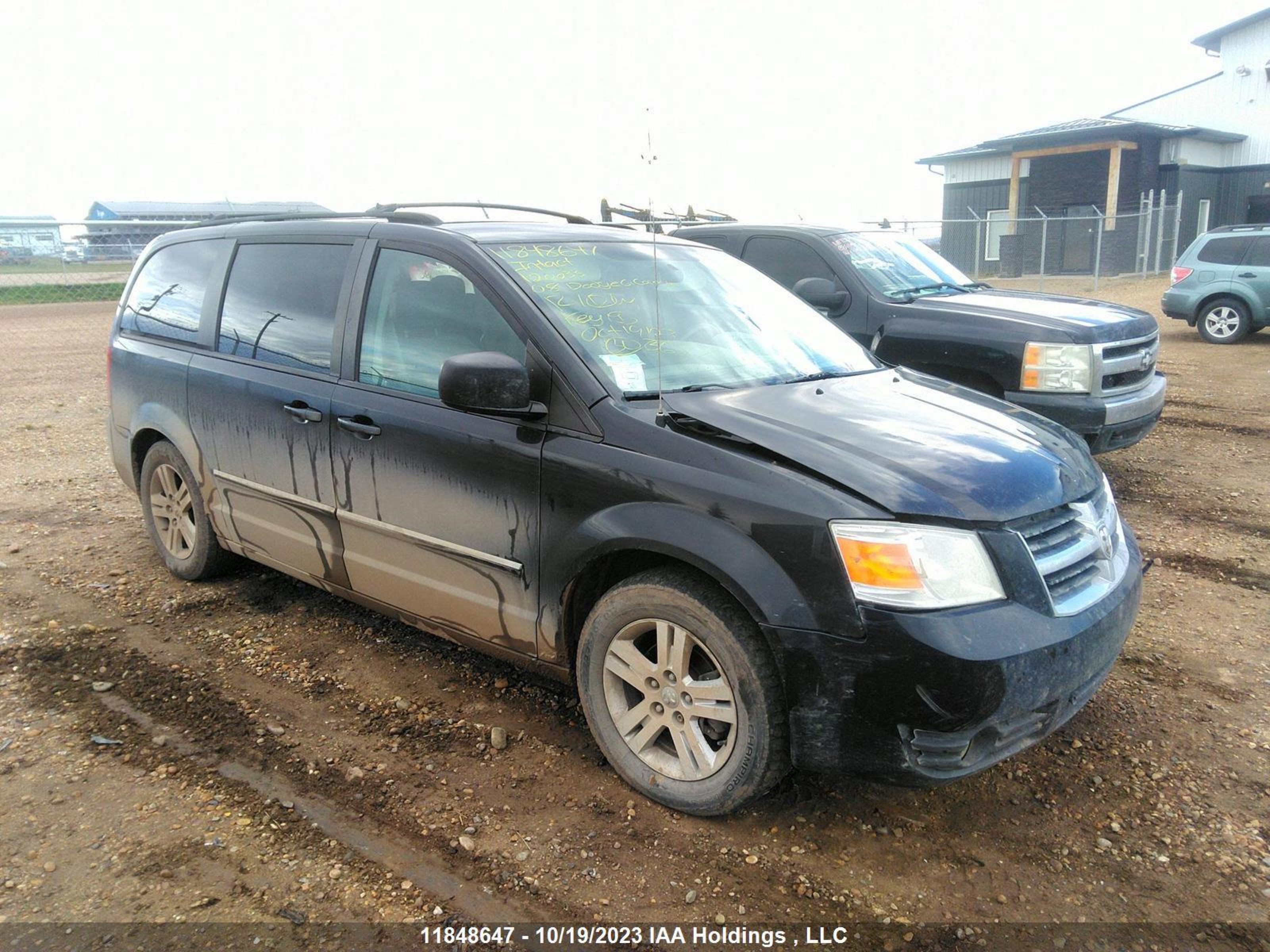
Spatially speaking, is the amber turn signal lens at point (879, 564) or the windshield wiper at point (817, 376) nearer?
the amber turn signal lens at point (879, 564)

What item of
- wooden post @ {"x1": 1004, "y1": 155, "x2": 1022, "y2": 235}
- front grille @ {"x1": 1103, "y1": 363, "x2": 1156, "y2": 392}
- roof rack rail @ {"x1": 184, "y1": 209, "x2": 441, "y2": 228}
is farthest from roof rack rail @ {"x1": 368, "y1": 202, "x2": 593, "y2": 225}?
wooden post @ {"x1": 1004, "y1": 155, "x2": 1022, "y2": 235}

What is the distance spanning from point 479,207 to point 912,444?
2482mm

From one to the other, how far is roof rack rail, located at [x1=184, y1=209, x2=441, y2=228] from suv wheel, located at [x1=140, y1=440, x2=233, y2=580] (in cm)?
119

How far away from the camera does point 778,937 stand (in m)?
2.45

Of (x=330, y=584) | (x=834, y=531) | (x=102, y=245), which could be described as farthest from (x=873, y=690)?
(x=102, y=245)

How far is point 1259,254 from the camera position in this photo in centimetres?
1380

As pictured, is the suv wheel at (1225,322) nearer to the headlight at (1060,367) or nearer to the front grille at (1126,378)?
the front grille at (1126,378)

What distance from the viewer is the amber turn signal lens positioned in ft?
8.23

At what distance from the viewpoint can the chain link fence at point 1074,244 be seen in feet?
89.0

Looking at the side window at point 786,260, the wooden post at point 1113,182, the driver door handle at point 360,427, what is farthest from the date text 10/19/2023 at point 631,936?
the wooden post at point 1113,182

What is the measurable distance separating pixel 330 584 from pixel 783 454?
7.27ft

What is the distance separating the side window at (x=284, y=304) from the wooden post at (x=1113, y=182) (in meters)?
28.4

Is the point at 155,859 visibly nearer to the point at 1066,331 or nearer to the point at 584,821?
the point at 584,821

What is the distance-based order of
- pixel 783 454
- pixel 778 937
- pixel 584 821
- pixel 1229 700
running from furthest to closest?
pixel 1229 700 → pixel 584 821 → pixel 783 454 → pixel 778 937
